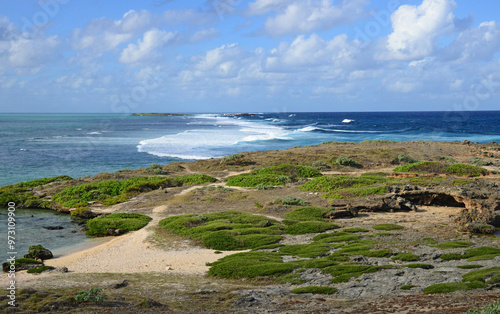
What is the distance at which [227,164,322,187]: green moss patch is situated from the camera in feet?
116

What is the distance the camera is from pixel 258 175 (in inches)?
1458

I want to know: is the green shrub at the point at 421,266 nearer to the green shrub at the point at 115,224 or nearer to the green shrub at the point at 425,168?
the green shrub at the point at 115,224

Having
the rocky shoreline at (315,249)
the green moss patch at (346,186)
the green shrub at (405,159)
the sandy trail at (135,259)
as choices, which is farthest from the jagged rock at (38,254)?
the green shrub at (405,159)

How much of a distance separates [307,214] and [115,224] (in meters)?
11.1

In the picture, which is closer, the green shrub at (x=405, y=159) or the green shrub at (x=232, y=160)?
the green shrub at (x=405, y=159)

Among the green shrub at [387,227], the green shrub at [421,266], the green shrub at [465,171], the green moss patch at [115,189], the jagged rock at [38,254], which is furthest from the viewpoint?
the green shrub at [465,171]

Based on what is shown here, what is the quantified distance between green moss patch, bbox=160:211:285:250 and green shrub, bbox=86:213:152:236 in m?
1.39

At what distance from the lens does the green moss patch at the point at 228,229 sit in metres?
19.9

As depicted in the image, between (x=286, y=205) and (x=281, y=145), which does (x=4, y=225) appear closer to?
(x=286, y=205)

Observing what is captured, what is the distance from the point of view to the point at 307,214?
24656 millimetres

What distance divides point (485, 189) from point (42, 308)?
25039mm

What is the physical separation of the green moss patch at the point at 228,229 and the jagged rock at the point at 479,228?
9.03 m

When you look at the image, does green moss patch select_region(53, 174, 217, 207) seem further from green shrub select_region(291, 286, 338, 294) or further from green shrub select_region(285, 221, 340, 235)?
green shrub select_region(291, 286, 338, 294)

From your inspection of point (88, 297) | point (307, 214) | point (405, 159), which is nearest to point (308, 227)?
point (307, 214)
